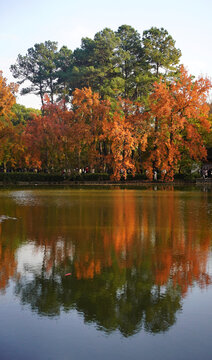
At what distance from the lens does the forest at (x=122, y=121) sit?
168 feet

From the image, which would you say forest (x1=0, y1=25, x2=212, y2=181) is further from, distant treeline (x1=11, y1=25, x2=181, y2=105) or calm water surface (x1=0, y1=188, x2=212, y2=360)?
calm water surface (x1=0, y1=188, x2=212, y2=360)

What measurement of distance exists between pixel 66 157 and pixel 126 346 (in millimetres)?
51866

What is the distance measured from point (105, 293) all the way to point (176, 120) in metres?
45.8

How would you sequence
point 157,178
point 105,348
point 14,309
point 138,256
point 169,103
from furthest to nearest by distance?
point 157,178 < point 169,103 < point 138,256 < point 14,309 < point 105,348

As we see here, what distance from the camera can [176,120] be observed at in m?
51.2

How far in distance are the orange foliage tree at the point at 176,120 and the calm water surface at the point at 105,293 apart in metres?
38.4

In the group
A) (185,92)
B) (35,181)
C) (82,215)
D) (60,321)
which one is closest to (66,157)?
(35,181)

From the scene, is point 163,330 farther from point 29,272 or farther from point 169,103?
point 169,103

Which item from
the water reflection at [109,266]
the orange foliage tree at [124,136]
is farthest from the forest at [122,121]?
the water reflection at [109,266]

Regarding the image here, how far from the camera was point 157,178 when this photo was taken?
178 ft

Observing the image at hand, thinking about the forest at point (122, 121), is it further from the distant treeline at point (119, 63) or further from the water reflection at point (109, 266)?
the water reflection at point (109, 266)

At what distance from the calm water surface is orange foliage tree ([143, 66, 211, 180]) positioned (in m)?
38.4

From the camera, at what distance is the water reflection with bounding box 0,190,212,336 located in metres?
5.85

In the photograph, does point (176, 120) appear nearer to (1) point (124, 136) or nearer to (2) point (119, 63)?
(1) point (124, 136)
